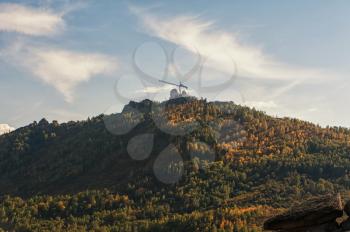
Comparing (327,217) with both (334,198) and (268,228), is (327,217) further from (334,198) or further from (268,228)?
(268,228)

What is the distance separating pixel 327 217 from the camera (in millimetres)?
64250

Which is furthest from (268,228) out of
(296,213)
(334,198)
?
(334,198)

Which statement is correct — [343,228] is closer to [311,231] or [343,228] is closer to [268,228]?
[311,231]

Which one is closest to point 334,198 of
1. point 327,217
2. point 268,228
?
point 327,217

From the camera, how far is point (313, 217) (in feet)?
211

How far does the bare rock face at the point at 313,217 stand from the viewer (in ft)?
210

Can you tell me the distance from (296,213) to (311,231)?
266 centimetres

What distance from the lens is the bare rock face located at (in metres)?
64.1

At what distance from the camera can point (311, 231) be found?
64625 millimetres

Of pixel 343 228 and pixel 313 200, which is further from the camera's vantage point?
pixel 313 200

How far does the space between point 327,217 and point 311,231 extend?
2.50 m

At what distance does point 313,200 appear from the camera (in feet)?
221

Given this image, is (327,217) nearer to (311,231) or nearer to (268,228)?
(311,231)

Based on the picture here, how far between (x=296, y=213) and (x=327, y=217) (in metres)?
3.57
